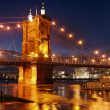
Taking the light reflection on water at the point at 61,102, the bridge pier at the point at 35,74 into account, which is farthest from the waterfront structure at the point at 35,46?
the light reflection on water at the point at 61,102

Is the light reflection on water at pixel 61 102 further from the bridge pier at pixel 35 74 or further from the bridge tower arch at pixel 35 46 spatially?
the bridge tower arch at pixel 35 46

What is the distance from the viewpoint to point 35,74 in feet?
300

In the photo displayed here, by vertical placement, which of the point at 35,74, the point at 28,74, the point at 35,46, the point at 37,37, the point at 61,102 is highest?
the point at 37,37

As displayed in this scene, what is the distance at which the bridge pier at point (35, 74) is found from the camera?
9162cm

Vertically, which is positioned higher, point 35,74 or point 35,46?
point 35,46

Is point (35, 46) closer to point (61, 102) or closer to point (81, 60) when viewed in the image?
point (81, 60)

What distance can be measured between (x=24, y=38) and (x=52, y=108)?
7271cm

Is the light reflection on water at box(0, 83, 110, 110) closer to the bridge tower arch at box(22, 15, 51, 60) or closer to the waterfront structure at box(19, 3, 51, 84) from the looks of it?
the waterfront structure at box(19, 3, 51, 84)

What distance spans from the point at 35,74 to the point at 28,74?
413 cm

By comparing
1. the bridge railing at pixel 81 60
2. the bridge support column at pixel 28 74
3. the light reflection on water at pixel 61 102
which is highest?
the bridge railing at pixel 81 60

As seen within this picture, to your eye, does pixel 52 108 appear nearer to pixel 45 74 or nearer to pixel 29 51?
pixel 45 74

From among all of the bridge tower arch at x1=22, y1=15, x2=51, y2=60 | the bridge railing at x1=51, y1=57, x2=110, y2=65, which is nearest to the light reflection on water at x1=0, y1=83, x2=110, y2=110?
the bridge tower arch at x1=22, y1=15, x2=51, y2=60

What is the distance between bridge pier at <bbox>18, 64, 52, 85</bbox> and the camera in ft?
301

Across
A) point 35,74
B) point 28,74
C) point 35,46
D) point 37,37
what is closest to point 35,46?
point 35,46
